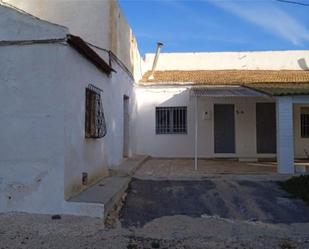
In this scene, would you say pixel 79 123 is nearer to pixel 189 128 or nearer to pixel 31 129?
pixel 31 129

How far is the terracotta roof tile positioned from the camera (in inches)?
688

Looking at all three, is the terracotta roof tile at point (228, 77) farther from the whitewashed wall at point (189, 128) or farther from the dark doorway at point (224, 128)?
the dark doorway at point (224, 128)

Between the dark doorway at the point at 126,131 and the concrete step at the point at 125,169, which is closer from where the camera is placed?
the concrete step at the point at 125,169

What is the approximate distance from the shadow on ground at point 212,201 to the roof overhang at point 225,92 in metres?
4.44

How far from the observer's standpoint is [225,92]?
1524 centimetres

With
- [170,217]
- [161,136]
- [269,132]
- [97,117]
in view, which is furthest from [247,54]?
[170,217]

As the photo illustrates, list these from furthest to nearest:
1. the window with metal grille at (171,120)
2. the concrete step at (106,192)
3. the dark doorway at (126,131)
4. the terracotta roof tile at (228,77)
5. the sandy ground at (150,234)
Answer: the window with metal grille at (171,120), the terracotta roof tile at (228,77), the dark doorway at (126,131), the concrete step at (106,192), the sandy ground at (150,234)

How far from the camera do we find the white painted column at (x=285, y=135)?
1205cm

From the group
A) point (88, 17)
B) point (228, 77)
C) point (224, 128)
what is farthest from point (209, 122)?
point (88, 17)

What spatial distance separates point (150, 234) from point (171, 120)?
12040 mm

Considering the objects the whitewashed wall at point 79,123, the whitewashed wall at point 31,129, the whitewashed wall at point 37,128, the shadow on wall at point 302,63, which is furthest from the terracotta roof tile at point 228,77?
the whitewashed wall at point 31,129

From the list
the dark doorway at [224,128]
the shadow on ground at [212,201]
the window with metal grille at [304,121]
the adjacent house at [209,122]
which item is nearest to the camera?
the shadow on ground at [212,201]

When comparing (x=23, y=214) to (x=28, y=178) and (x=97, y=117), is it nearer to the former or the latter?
(x=28, y=178)

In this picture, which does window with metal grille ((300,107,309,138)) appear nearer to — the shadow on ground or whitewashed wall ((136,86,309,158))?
whitewashed wall ((136,86,309,158))
